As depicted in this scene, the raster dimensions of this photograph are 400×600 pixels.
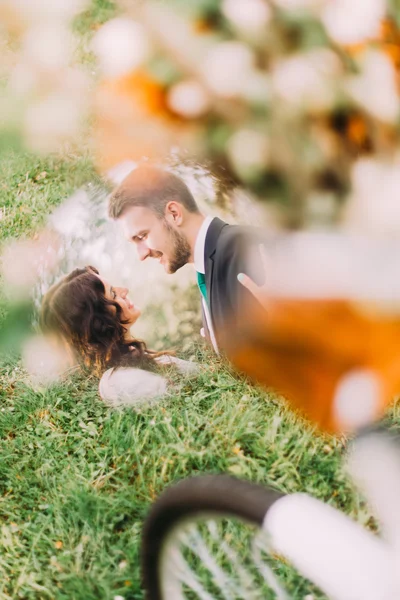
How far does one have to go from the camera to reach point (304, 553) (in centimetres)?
85

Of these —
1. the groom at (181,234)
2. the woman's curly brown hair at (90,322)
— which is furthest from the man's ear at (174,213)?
the woman's curly brown hair at (90,322)

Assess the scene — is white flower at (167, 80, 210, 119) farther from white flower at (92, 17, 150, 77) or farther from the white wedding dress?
the white wedding dress

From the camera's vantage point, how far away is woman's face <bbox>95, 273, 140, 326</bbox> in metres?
1.64

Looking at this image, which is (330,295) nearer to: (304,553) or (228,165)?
(228,165)

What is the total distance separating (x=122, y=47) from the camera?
203 centimetres

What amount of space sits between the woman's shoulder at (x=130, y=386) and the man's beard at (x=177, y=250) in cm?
36

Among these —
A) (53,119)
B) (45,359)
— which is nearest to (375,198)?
(45,359)

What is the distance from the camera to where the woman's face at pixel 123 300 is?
1.64 metres

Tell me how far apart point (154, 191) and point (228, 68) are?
43 centimetres

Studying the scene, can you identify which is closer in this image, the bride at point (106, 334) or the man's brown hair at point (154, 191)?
the man's brown hair at point (154, 191)

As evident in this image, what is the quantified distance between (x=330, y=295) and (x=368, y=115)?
1.59 feet

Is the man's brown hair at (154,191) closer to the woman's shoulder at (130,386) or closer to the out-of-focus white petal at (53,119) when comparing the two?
the woman's shoulder at (130,386)

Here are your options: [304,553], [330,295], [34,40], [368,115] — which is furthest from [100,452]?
[34,40]

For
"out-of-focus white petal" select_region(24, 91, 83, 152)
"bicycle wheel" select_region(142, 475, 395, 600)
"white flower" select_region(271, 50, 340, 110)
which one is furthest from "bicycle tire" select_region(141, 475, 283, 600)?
"out-of-focus white petal" select_region(24, 91, 83, 152)
